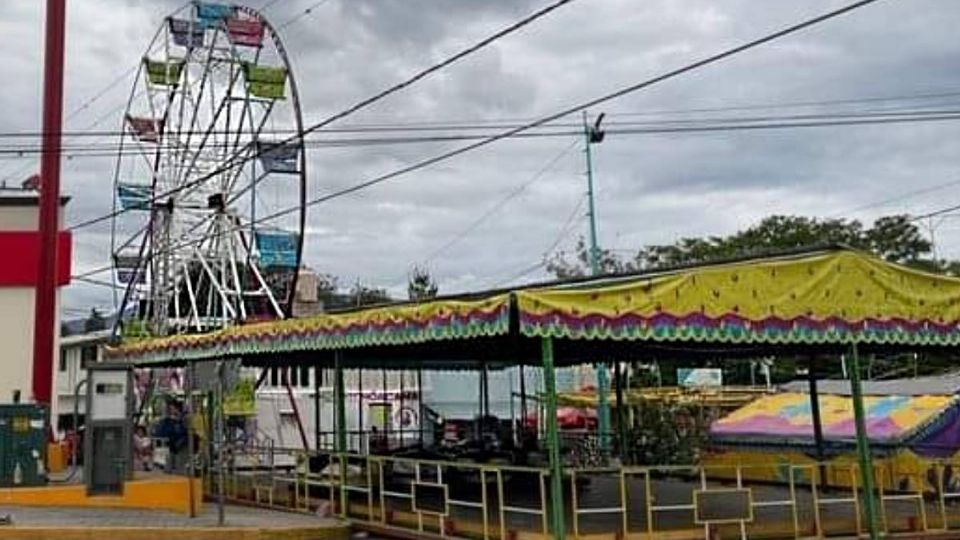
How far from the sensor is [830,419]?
23.7m

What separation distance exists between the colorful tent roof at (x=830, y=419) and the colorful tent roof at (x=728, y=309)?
791 centimetres

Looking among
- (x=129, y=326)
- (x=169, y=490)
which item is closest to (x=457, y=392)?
(x=129, y=326)

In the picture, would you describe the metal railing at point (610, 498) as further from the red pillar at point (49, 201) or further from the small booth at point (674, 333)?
the red pillar at point (49, 201)

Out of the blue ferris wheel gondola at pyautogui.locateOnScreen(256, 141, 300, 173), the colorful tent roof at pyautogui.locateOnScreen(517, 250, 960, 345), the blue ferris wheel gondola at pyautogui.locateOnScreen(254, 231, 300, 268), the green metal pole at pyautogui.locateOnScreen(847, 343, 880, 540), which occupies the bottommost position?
the green metal pole at pyautogui.locateOnScreen(847, 343, 880, 540)

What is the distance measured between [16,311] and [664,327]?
20349 millimetres

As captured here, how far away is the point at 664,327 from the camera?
40.4ft

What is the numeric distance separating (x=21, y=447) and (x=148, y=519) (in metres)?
4.92

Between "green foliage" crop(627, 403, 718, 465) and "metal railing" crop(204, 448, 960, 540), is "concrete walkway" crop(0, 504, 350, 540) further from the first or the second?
"green foliage" crop(627, 403, 718, 465)

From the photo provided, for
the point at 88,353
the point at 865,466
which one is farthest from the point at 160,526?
the point at 88,353

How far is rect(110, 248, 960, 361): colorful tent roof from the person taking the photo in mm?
12039

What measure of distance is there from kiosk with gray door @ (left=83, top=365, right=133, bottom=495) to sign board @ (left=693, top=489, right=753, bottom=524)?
9387 millimetres

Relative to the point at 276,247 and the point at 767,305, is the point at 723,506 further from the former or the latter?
the point at 276,247

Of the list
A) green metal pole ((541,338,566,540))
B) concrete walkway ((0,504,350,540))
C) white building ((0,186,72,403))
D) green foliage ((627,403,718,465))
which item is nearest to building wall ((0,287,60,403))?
white building ((0,186,72,403))

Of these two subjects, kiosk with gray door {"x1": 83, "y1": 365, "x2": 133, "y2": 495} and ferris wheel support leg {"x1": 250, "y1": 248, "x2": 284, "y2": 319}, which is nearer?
kiosk with gray door {"x1": 83, "y1": 365, "x2": 133, "y2": 495}
